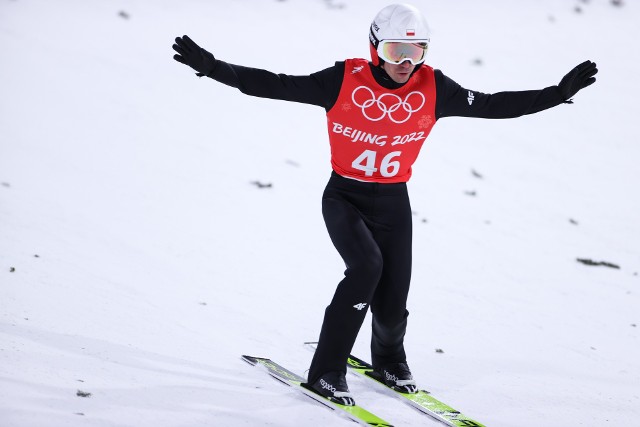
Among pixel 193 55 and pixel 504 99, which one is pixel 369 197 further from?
pixel 193 55

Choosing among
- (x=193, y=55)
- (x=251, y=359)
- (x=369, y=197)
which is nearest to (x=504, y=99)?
(x=369, y=197)

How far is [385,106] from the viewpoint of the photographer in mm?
4750

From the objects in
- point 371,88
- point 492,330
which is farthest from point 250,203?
point 371,88

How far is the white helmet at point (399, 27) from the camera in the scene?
15.3 feet

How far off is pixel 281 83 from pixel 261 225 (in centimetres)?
411

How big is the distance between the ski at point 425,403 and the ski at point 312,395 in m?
0.37

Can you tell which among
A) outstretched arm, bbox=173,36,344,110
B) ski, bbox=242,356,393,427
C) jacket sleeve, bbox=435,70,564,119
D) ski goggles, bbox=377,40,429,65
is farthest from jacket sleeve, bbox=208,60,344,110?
ski, bbox=242,356,393,427

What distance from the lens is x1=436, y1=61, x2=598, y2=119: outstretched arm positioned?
4.89 m

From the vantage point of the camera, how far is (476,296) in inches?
301

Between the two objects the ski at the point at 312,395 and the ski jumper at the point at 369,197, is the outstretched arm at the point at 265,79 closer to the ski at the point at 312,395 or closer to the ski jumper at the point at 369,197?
the ski jumper at the point at 369,197

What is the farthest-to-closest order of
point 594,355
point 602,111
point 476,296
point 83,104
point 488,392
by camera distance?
point 602,111 < point 83,104 < point 476,296 < point 594,355 < point 488,392

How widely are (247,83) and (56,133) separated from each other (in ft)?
19.1

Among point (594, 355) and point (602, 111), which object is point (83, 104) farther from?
point (602, 111)

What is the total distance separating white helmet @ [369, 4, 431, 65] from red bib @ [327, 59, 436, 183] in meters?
0.18
